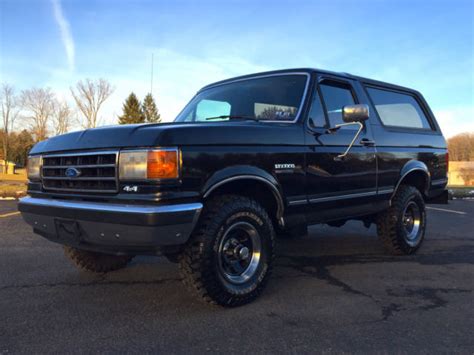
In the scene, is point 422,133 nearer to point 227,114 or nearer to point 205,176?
point 227,114

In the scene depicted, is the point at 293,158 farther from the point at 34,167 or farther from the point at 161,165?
the point at 34,167

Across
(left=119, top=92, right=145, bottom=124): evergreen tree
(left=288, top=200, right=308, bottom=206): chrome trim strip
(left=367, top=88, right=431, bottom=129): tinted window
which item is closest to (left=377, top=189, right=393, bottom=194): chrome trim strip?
(left=367, top=88, right=431, bottom=129): tinted window

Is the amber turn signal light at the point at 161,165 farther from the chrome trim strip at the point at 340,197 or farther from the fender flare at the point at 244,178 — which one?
the chrome trim strip at the point at 340,197

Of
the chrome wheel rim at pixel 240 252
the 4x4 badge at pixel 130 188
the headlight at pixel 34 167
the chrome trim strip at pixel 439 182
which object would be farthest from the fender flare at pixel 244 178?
the chrome trim strip at pixel 439 182

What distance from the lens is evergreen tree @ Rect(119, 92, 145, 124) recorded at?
49.7 m

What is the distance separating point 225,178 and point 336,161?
4.92 feet

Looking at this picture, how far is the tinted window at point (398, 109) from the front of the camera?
506 centimetres

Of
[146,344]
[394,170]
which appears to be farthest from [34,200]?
[394,170]

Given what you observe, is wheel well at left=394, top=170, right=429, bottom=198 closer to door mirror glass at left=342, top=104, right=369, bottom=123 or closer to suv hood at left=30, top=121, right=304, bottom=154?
door mirror glass at left=342, top=104, right=369, bottom=123

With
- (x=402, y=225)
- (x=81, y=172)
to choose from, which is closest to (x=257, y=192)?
(x=81, y=172)

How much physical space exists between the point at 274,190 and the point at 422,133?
3062 millimetres

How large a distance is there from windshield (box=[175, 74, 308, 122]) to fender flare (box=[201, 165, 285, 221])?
733 millimetres

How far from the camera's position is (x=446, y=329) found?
2.89m

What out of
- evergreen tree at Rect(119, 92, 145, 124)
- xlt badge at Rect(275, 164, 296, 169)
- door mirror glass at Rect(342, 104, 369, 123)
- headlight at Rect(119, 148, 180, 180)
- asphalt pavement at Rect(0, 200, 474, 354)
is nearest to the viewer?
asphalt pavement at Rect(0, 200, 474, 354)
